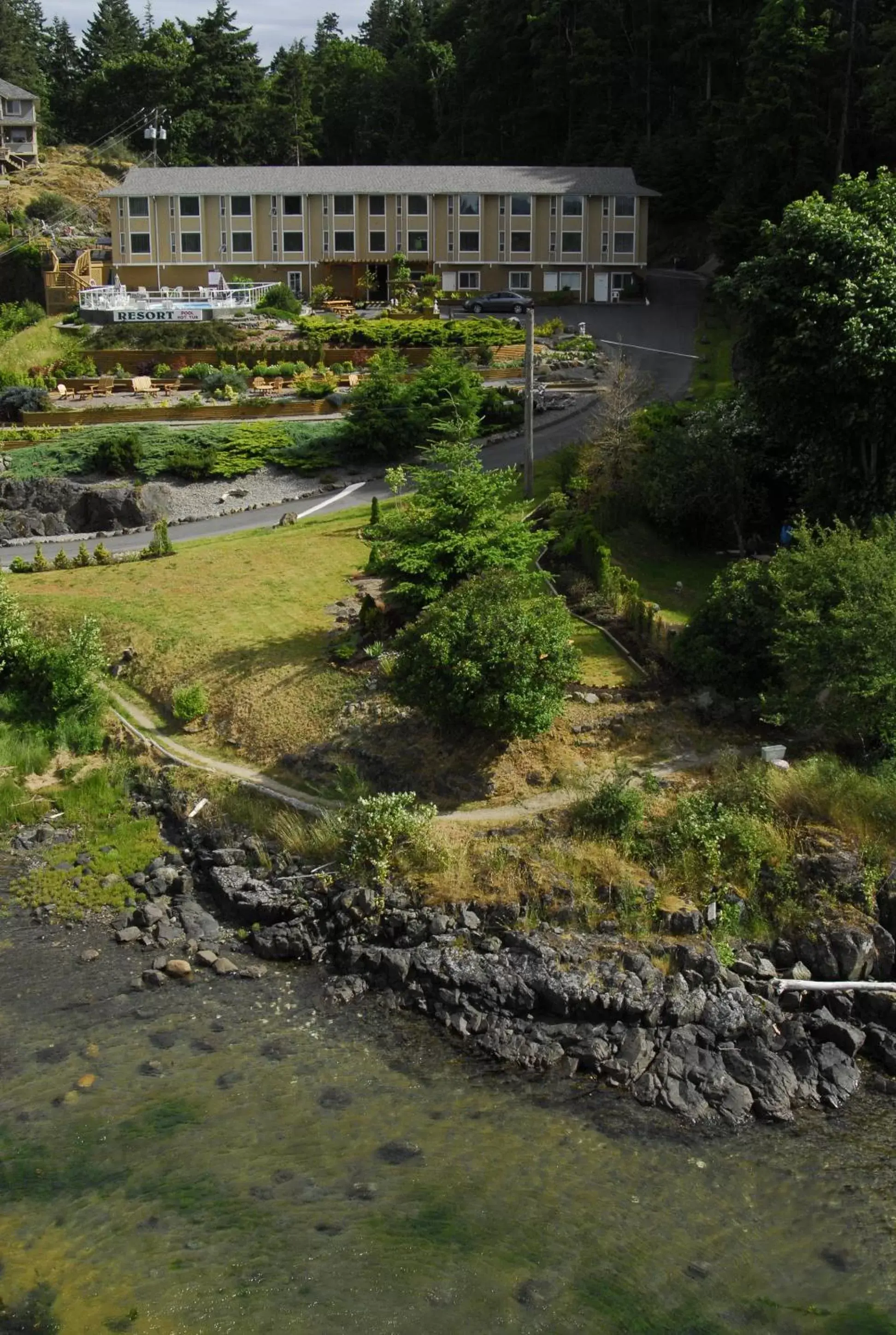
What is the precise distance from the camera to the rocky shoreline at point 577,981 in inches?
789

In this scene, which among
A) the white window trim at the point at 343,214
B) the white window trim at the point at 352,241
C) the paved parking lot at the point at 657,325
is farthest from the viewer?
the white window trim at the point at 352,241

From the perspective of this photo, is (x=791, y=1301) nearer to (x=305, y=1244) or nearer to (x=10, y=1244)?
(x=305, y=1244)

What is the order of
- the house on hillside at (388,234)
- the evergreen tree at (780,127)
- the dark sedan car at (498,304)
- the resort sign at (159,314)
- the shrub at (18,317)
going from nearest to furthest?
the evergreen tree at (780,127), the resort sign at (159,314), the dark sedan car at (498,304), the shrub at (18,317), the house on hillside at (388,234)

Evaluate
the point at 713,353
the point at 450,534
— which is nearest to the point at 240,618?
the point at 450,534

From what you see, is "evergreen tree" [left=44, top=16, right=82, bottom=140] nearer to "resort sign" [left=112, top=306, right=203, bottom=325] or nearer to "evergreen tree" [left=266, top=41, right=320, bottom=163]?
"evergreen tree" [left=266, top=41, right=320, bottom=163]

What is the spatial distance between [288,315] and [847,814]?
48649 millimetres

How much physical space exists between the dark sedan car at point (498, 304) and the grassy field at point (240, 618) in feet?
99.5

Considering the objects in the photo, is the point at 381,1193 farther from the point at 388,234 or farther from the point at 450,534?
the point at 388,234

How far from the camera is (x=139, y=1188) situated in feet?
58.0

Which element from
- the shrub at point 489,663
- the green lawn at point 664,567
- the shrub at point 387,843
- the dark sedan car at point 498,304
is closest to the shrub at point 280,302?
the dark sedan car at point 498,304

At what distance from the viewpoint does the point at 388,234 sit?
75.1m

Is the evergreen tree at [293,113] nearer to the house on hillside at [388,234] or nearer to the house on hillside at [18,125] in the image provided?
the house on hillside at [18,125]

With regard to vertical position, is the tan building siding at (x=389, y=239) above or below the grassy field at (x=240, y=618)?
above

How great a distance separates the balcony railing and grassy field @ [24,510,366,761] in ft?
94.1
